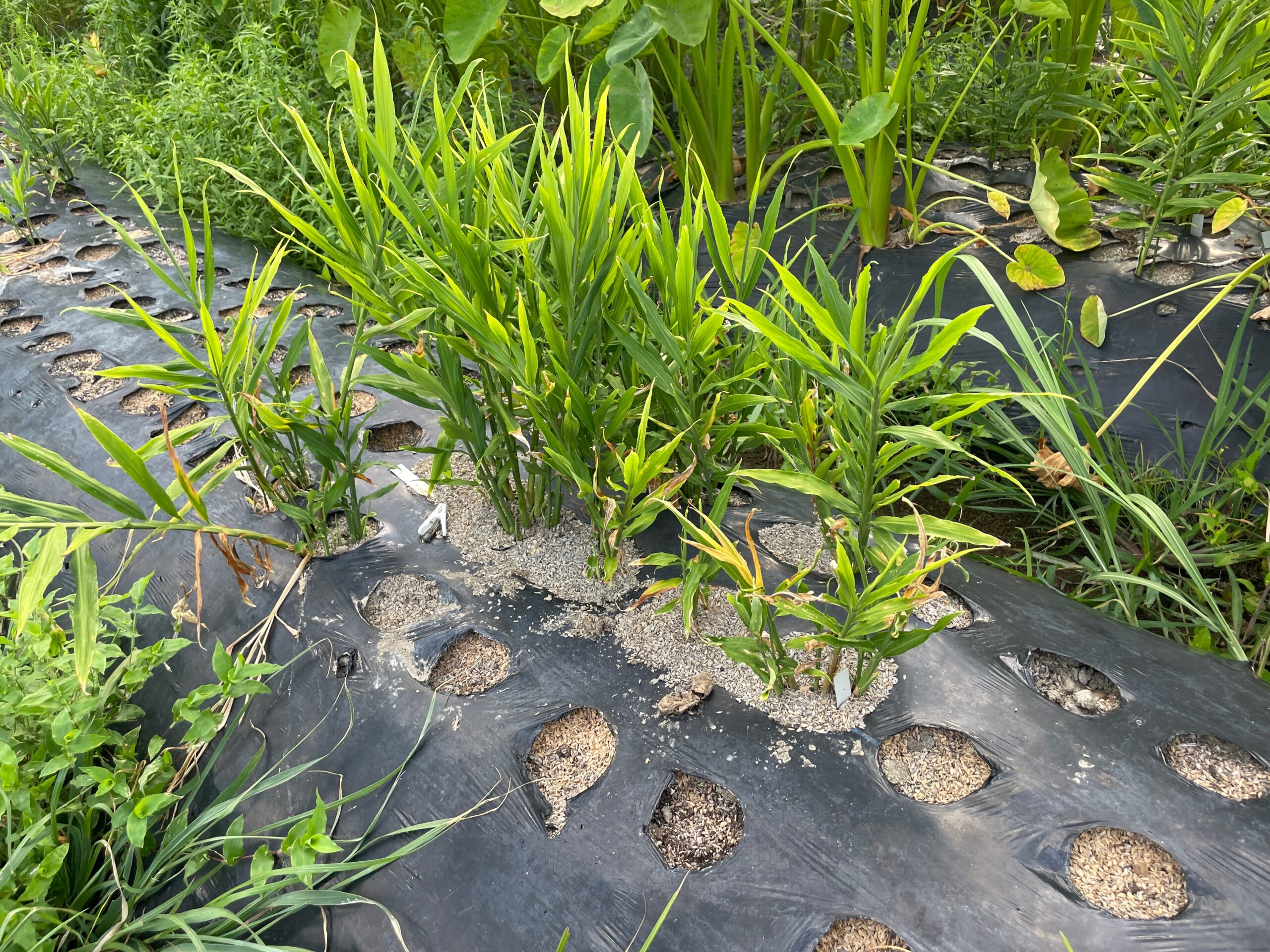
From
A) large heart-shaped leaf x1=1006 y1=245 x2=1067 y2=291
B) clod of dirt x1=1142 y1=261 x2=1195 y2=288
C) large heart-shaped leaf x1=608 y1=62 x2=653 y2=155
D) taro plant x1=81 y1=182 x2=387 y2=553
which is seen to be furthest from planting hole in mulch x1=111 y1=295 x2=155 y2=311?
clod of dirt x1=1142 y1=261 x2=1195 y2=288

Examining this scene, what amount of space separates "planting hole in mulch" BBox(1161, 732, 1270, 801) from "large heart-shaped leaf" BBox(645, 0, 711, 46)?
139 cm

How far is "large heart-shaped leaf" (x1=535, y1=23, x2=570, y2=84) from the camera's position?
169cm

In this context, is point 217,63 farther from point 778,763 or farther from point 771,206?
point 778,763

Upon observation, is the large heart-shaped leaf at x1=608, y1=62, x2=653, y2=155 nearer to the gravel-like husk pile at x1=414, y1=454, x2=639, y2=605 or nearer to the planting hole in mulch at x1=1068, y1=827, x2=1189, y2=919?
the gravel-like husk pile at x1=414, y1=454, x2=639, y2=605

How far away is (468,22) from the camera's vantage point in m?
1.76

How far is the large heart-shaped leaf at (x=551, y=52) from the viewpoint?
169cm

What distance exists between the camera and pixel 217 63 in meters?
2.55

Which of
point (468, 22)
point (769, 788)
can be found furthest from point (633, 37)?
point (769, 788)

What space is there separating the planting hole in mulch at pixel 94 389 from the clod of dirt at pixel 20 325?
0.31 metres

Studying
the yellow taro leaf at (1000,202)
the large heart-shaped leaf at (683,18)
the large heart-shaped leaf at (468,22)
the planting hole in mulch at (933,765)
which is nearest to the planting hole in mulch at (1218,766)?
the planting hole in mulch at (933,765)

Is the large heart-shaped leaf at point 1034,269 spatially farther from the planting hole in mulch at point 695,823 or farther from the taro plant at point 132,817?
the taro plant at point 132,817

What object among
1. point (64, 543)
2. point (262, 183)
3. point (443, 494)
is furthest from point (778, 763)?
point (262, 183)

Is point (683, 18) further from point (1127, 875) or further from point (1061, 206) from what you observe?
point (1127, 875)

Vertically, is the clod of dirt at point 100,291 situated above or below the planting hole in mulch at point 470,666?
above
